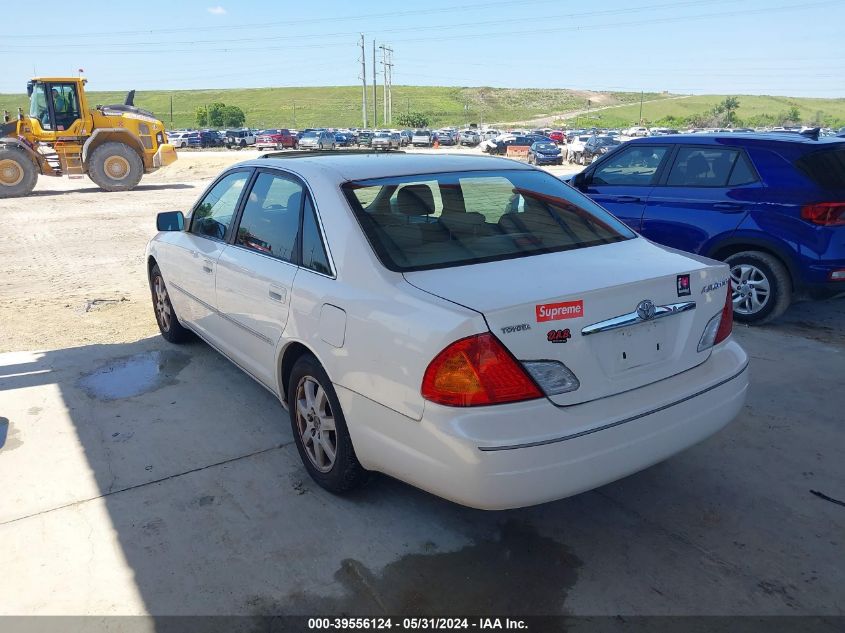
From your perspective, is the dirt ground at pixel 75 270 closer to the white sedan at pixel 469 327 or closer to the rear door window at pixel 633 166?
the white sedan at pixel 469 327

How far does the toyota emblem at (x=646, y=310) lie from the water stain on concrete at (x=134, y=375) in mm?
3416

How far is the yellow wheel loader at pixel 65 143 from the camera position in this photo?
19.5 m

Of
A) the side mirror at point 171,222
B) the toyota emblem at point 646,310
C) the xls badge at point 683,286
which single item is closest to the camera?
the toyota emblem at point 646,310

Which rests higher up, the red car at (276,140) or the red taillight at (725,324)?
the red car at (276,140)

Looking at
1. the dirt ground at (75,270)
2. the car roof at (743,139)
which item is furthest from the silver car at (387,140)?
the car roof at (743,139)

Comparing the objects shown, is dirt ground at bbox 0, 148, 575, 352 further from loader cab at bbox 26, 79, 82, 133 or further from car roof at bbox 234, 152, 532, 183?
car roof at bbox 234, 152, 532, 183

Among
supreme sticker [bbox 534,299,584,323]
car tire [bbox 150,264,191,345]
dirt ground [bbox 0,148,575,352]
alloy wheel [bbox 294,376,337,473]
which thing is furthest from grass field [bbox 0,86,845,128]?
supreme sticker [bbox 534,299,584,323]

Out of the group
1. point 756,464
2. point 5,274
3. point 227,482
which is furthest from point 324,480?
point 5,274

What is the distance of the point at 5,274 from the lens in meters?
8.84

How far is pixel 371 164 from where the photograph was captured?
369 centimetres

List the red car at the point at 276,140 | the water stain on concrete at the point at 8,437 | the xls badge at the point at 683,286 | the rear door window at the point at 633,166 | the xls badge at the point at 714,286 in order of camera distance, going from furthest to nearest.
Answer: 1. the red car at the point at 276,140
2. the rear door window at the point at 633,166
3. the water stain on concrete at the point at 8,437
4. the xls badge at the point at 714,286
5. the xls badge at the point at 683,286

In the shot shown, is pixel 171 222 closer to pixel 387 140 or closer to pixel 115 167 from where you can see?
pixel 115 167

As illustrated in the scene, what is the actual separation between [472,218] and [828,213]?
11.8ft

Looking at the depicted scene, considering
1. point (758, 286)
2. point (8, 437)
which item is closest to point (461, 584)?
point (8, 437)
